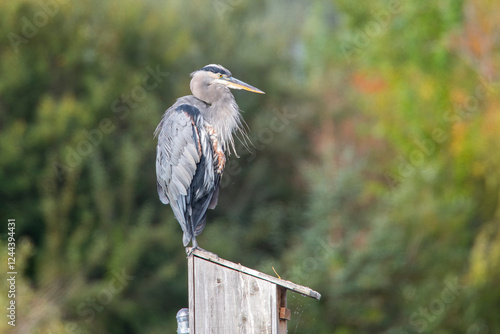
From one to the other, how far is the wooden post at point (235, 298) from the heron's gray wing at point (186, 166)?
3.93 feet

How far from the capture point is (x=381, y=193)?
13828mm

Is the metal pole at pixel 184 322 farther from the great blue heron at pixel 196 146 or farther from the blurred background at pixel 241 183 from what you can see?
the blurred background at pixel 241 183

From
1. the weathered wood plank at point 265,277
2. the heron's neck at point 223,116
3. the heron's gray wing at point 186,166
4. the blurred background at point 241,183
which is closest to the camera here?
the weathered wood plank at point 265,277

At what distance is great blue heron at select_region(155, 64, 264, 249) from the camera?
5.27m

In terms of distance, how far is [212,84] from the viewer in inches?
223

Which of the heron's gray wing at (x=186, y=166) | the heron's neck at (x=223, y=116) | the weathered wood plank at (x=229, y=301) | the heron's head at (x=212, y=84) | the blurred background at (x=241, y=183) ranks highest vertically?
the blurred background at (x=241, y=183)

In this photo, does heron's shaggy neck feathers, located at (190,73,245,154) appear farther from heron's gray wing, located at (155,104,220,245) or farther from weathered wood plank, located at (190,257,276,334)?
weathered wood plank, located at (190,257,276,334)

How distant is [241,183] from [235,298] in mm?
10360

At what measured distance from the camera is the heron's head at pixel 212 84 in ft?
18.5

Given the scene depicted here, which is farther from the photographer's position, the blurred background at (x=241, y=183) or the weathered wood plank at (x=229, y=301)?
the blurred background at (x=241, y=183)

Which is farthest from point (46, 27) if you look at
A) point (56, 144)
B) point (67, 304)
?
point (67, 304)

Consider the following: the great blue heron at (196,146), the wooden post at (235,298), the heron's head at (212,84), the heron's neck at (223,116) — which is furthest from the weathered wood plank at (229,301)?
the heron's head at (212,84)

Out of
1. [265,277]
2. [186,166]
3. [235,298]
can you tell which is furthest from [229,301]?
[186,166]

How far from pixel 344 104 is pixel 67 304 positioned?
7332 millimetres
